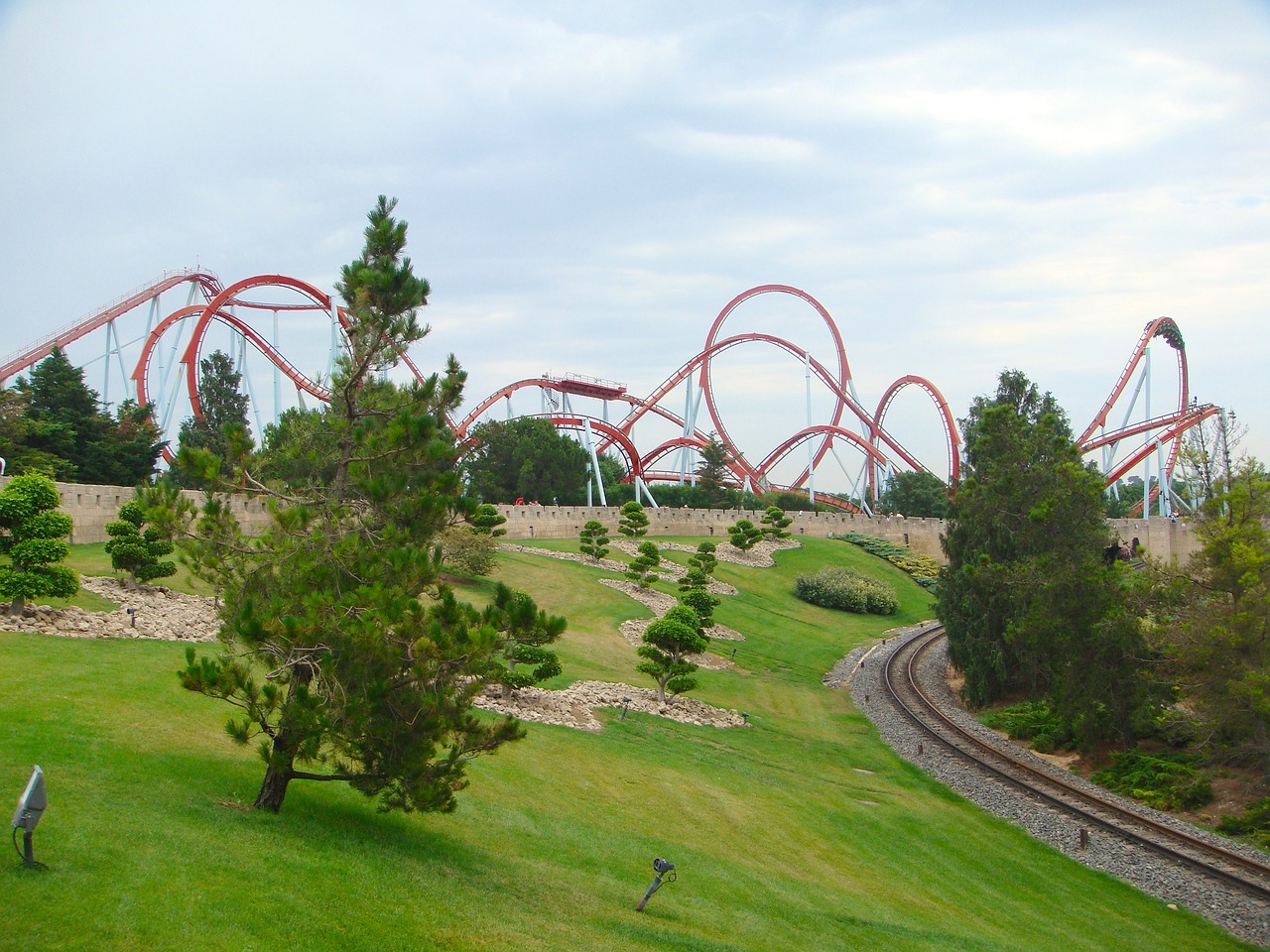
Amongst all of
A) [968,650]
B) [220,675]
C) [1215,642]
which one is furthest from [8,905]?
[968,650]

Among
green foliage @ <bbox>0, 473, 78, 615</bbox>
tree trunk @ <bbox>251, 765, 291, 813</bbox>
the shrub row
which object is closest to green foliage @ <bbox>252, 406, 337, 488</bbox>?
tree trunk @ <bbox>251, 765, 291, 813</bbox>

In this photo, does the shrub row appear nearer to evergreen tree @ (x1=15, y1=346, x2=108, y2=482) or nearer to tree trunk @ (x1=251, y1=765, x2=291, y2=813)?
evergreen tree @ (x1=15, y1=346, x2=108, y2=482)

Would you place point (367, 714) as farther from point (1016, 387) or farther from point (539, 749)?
point (1016, 387)

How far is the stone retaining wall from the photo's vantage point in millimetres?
28641

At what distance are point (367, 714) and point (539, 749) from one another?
25.2 feet

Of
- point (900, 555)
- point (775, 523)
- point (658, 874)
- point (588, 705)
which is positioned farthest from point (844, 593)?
point (658, 874)

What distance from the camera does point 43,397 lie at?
124 ft

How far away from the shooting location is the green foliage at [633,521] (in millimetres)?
47938

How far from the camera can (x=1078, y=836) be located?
53.4 ft

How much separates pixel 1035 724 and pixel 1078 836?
897 centimetres

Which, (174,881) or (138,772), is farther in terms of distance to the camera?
(138,772)

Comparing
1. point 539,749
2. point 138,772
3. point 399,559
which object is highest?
point 399,559

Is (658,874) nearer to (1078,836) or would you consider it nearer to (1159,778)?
(1078,836)

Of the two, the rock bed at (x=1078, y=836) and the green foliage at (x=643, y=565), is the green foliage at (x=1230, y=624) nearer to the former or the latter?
the rock bed at (x=1078, y=836)
